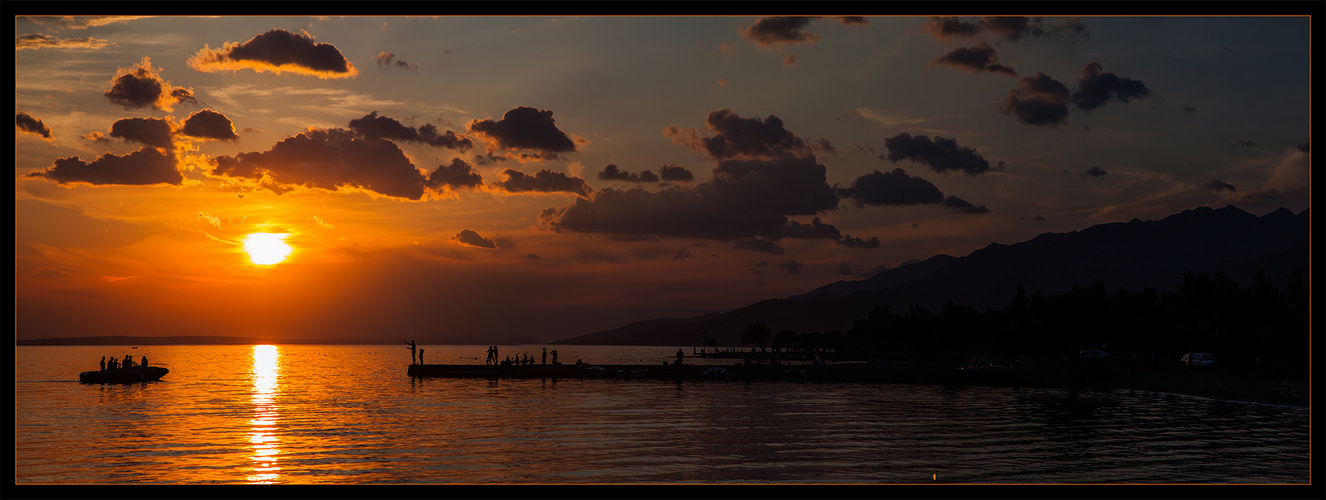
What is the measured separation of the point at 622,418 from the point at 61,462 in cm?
3015

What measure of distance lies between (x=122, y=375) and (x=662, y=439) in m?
83.9

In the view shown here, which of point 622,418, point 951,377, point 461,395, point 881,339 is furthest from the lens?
point 881,339

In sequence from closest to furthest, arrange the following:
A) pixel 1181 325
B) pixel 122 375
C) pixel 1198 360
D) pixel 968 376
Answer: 1. pixel 1181 325
2. pixel 968 376
3. pixel 122 375
4. pixel 1198 360

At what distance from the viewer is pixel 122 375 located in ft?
331

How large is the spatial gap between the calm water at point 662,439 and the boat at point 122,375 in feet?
69.8

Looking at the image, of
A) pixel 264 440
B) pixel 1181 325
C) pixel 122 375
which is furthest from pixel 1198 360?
pixel 122 375

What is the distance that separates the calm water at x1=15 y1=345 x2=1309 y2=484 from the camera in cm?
3453

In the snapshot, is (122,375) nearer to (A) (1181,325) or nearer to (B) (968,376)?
(B) (968,376)

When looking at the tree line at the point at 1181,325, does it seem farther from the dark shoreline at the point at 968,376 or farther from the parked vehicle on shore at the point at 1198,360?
the dark shoreline at the point at 968,376

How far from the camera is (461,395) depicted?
80.2m

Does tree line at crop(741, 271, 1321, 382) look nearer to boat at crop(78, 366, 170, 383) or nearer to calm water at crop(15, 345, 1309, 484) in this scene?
calm water at crop(15, 345, 1309, 484)

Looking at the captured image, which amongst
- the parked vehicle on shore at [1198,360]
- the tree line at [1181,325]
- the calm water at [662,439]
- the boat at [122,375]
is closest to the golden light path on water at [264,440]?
the calm water at [662,439]
